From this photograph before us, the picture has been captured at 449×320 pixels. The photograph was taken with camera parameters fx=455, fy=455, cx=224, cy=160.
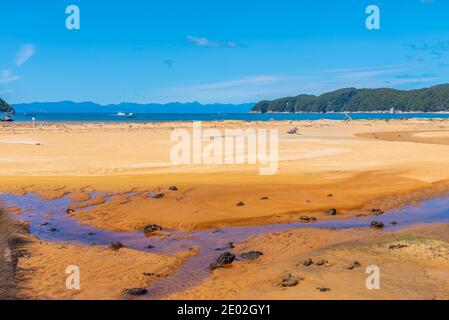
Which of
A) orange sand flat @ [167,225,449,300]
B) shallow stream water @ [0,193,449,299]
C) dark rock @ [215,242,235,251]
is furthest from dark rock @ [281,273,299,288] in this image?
dark rock @ [215,242,235,251]

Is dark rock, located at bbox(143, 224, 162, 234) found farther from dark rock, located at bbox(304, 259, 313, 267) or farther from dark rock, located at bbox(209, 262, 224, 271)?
dark rock, located at bbox(304, 259, 313, 267)

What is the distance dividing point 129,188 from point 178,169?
5.76 m

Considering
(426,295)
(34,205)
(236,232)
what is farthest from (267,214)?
(34,205)

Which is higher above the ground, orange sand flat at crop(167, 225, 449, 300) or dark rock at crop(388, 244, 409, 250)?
dark rock at crop(388, 244, 409, 250)

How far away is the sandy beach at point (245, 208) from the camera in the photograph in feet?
31.8

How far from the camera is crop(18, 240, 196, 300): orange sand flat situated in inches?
364

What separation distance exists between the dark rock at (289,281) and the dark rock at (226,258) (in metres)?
1.65

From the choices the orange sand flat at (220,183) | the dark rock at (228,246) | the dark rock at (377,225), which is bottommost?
the dark rock at (228,246)

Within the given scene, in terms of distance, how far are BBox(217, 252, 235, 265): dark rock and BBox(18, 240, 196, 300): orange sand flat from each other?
3.31 feet

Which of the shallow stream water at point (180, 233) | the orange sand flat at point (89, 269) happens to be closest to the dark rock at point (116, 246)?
the orange sand flat at point (89, 269)

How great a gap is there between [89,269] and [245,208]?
7.38m

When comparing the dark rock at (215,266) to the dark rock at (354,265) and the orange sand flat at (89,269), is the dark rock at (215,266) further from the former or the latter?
the dark rock at (354,265)

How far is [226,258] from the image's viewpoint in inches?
437

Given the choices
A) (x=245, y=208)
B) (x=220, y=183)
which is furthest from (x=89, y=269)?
(x=220, y=183)
